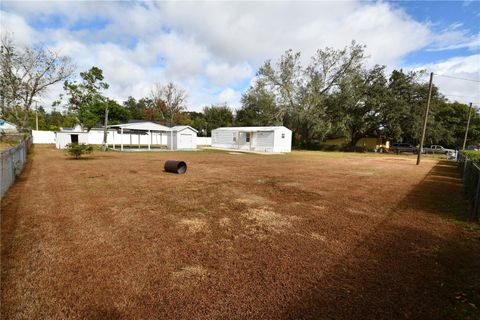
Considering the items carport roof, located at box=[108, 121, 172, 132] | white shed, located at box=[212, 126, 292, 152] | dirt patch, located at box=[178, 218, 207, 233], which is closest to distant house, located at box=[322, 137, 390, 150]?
white shed, located at box=[212, 126, 292, 152]

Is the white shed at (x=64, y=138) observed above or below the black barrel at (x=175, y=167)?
above

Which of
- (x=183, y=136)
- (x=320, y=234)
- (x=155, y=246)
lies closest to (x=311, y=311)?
(x=320, y=234)

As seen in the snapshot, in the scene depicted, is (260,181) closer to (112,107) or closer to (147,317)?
(147,317)

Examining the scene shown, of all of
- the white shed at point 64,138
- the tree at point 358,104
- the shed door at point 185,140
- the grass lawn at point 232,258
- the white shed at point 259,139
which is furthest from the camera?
the tree at point 358,104

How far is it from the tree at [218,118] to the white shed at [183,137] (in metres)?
23.6

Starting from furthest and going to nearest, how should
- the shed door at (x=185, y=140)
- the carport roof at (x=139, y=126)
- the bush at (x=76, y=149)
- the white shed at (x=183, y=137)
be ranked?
1. the shed door at (x=185, y=140)
2. the white shed at (x=183, y=137)
3. the carport roof at (x=139, y=126)
4. the bush at (x=76, y=149)

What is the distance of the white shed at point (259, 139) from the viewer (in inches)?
1087

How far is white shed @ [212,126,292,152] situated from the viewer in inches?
1087

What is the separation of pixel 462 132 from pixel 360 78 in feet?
74.7

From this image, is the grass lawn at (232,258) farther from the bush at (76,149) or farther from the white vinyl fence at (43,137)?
the white vinyl fence at (43,137)

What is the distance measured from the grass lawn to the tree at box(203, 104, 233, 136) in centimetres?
4568

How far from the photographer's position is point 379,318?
92.5 inches

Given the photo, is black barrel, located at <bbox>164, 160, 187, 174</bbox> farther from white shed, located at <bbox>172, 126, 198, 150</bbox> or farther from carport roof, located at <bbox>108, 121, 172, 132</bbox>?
white shed, located at <bbox>172, 126, 198, 150</bbox>

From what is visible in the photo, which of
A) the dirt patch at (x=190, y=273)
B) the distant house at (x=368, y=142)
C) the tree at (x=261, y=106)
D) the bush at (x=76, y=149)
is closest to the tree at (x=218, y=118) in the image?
the tree at (x=261, y=106)
